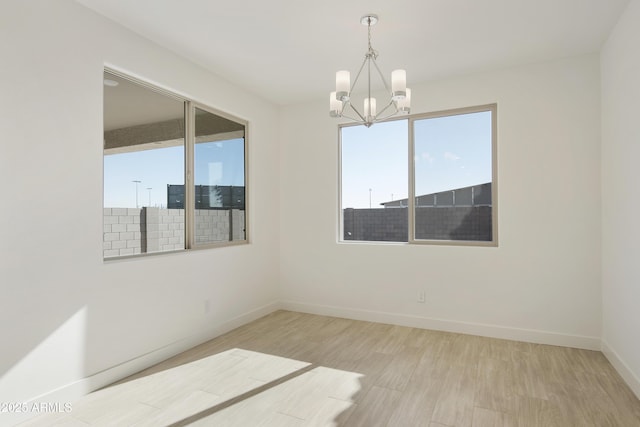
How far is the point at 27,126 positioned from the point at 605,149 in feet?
14.4

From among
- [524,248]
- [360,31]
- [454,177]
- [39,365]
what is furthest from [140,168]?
[524,248]

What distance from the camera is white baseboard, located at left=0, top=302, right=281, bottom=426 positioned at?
213 cm

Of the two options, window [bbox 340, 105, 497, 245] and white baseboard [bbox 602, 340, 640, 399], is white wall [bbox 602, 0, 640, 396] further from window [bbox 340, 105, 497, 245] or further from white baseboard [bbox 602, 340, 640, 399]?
window [bbox 340, 105, 497, 245]

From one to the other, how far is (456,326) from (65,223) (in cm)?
362

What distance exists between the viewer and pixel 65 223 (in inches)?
92.4

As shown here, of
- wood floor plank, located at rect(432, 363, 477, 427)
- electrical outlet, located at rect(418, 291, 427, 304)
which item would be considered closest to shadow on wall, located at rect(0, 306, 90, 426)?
wood floor plank, located at rect(432, 363, 477, 427)

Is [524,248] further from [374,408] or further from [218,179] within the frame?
[218,179]

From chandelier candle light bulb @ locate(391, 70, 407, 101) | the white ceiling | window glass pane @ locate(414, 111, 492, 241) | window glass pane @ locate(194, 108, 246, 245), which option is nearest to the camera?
chandelier candle light bulb @ locate(391, 70, 407, 101)

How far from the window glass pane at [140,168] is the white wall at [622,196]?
3639 mm

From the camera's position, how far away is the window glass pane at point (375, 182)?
4.11 meters

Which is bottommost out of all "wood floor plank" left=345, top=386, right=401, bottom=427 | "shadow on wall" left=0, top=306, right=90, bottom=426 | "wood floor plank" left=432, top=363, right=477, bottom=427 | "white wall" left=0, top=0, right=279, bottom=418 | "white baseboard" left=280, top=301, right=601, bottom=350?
"wood floor plank" left=345, top=386, right=401, bottom=427

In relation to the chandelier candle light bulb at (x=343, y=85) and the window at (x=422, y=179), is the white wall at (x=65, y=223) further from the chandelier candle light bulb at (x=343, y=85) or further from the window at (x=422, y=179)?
the window at (x=422, y=179)

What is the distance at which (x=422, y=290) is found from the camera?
12.7 ft

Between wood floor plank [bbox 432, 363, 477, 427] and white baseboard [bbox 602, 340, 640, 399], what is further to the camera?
white baseboard [bbox 602, 340, 640, 399]
